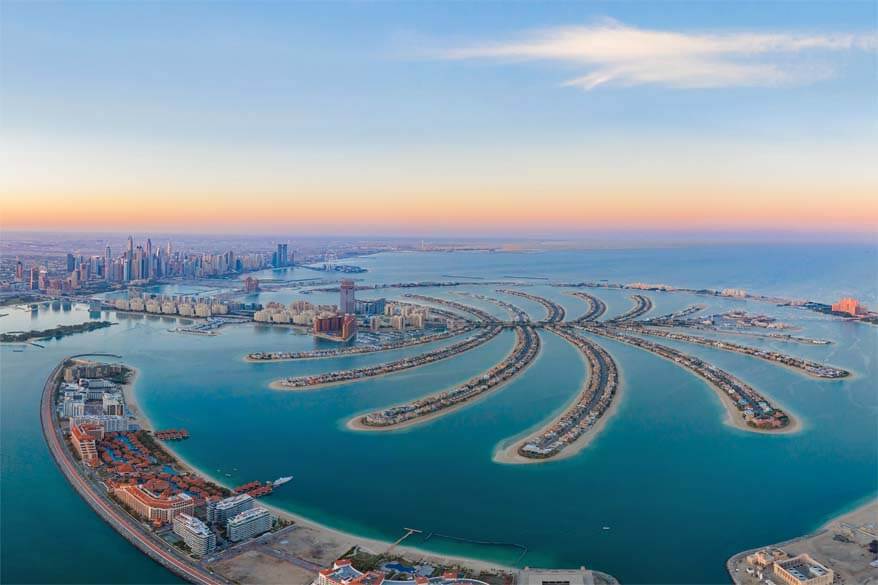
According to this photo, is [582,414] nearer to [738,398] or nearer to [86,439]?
[738,398]

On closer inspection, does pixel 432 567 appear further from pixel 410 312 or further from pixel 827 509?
pixel 410 312

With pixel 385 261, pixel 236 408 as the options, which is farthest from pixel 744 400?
pixel 385 261

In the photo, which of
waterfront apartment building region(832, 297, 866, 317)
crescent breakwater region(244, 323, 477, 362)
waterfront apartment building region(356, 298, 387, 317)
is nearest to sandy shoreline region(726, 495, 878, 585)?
crescent breakwater region(244, 323, 477, 362)

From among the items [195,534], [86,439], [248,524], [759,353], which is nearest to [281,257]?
[759,353]

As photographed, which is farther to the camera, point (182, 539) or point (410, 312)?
point (410, 312)

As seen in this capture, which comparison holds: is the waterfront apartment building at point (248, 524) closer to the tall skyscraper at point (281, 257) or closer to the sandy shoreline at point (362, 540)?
the sandy shoreline at point (362, 540)

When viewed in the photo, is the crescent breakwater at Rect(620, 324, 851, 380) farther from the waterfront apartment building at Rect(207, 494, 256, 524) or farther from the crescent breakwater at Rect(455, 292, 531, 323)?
the waterfront apartment building at Rect(207, 494, 256, 524)

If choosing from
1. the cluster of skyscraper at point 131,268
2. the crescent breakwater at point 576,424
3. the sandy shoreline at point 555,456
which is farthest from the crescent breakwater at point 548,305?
the cluster of skyscraper at point 131,268
